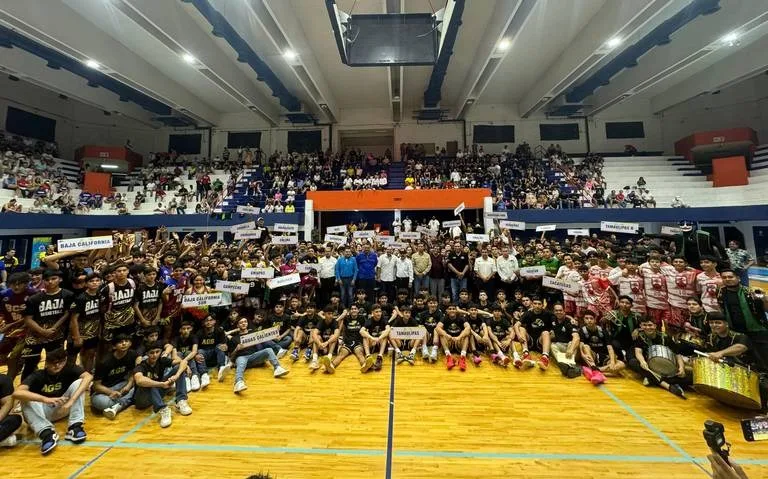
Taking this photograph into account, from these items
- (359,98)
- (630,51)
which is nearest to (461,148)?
(359,98)

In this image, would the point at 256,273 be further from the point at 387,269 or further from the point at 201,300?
the point at 387,269

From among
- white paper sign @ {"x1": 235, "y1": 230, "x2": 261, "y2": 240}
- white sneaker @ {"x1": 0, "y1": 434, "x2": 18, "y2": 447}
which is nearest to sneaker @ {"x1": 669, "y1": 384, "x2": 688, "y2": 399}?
white sneaker @ {"x1": 0, "y1": 434, "x2": 18, "y2": 447}

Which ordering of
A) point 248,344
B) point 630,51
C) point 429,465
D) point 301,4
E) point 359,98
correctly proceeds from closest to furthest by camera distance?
point 429,465 < point 248,344 < point 301,4 < point 630,51 < point 359,98

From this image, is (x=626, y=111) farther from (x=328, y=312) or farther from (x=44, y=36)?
(x=44, y=36)

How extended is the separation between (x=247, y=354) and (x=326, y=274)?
275 centimetres

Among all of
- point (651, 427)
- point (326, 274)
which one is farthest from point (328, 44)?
point (651, 427)

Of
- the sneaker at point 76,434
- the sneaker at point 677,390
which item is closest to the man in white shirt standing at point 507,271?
the sneaker at point 677,390

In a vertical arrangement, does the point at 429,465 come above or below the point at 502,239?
below

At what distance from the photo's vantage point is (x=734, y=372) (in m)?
3.93

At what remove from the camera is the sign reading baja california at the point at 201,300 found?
5.39 m

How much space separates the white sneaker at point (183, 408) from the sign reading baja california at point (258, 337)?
48.3 inches

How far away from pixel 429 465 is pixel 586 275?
496 centimetres

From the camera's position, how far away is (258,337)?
552 centimetres

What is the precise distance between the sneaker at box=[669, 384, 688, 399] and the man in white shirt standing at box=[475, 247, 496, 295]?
3452mm
